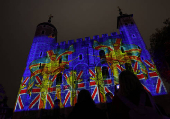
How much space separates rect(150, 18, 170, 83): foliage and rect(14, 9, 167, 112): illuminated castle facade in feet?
4.90

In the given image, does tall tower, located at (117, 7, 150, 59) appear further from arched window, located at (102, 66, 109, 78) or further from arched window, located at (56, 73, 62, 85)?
arched window, located at (56, 73, 62, 85)

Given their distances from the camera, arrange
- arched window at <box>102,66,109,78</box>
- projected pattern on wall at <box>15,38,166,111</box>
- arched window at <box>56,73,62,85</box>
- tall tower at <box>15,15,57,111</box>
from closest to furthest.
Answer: projected pattern on wall at <box>15,38,166,111</box>
tall tower at <box>15,15,57,111</box>
arched window at <box>102,66,109,78</box>
arched window at <box>56,73,62,85</box>

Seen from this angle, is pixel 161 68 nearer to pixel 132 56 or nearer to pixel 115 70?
pixel 132 56

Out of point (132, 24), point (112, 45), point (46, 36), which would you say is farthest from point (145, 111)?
point (46, 36)

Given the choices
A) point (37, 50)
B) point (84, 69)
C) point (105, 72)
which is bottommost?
point (105, 72)

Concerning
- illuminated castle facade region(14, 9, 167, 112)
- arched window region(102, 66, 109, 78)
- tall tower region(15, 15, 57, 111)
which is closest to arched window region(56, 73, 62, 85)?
illuminated castle facade region(14, 9, 167, 112)

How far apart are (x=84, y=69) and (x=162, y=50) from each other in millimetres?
11047

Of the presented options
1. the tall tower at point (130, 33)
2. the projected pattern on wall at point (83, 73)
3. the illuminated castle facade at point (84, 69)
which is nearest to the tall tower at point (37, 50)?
the illuminated castle facade at point (84, 69)

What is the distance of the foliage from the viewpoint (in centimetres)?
1437

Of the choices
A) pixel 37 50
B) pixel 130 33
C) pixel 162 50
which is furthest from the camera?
pixel 37 50

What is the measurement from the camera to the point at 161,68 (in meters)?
16.3

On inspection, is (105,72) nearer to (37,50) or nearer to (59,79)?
(59,79)

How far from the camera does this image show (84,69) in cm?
1599

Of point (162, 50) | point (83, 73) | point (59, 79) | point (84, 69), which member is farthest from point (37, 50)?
point (162, 50)
